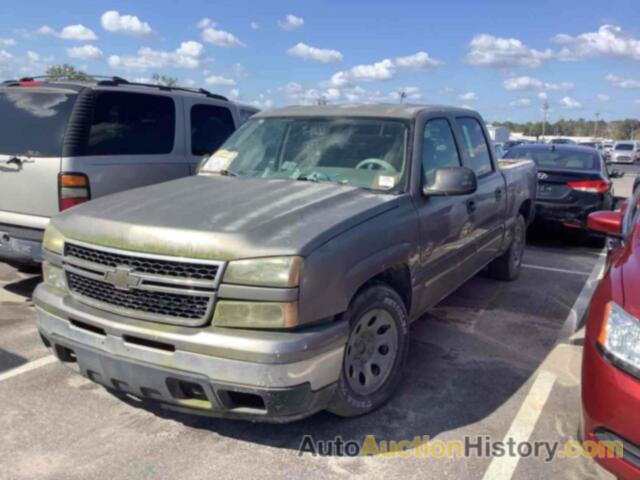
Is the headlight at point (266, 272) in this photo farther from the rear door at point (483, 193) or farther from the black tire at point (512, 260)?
the black tire at point (512, 260)

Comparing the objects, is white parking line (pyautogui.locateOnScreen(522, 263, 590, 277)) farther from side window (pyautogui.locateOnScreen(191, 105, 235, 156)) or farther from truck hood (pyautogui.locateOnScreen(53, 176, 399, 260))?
truck hood (pyautogui.locateOnScreen(53, 176, 399, 260))

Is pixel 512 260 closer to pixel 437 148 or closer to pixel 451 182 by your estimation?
pixel 437 148

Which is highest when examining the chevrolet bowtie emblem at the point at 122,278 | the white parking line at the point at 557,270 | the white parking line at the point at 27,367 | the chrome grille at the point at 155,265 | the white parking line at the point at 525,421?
the chrome grille at the point at 155,265

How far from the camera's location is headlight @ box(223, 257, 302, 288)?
8.65ft

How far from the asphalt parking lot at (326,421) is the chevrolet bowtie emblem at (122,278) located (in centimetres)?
90

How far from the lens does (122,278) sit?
285 cm

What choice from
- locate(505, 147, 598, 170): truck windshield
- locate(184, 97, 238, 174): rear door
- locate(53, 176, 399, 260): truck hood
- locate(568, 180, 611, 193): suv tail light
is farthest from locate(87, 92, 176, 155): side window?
locate(505, 147, 598, 170): truck windshield

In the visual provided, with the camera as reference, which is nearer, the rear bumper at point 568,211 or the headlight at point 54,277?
the headlight at point 54,277

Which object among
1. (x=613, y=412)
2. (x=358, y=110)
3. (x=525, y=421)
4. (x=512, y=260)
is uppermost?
(x=358, y=110)

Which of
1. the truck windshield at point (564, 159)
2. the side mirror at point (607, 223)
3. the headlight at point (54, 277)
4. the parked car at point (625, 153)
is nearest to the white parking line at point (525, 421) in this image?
the side mirror at point (607, 223)

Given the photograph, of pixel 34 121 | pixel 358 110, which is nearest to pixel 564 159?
pixel 358 110

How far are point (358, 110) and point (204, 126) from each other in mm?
2638

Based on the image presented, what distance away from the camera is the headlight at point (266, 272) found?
8.65ft

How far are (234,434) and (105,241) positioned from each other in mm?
1285
